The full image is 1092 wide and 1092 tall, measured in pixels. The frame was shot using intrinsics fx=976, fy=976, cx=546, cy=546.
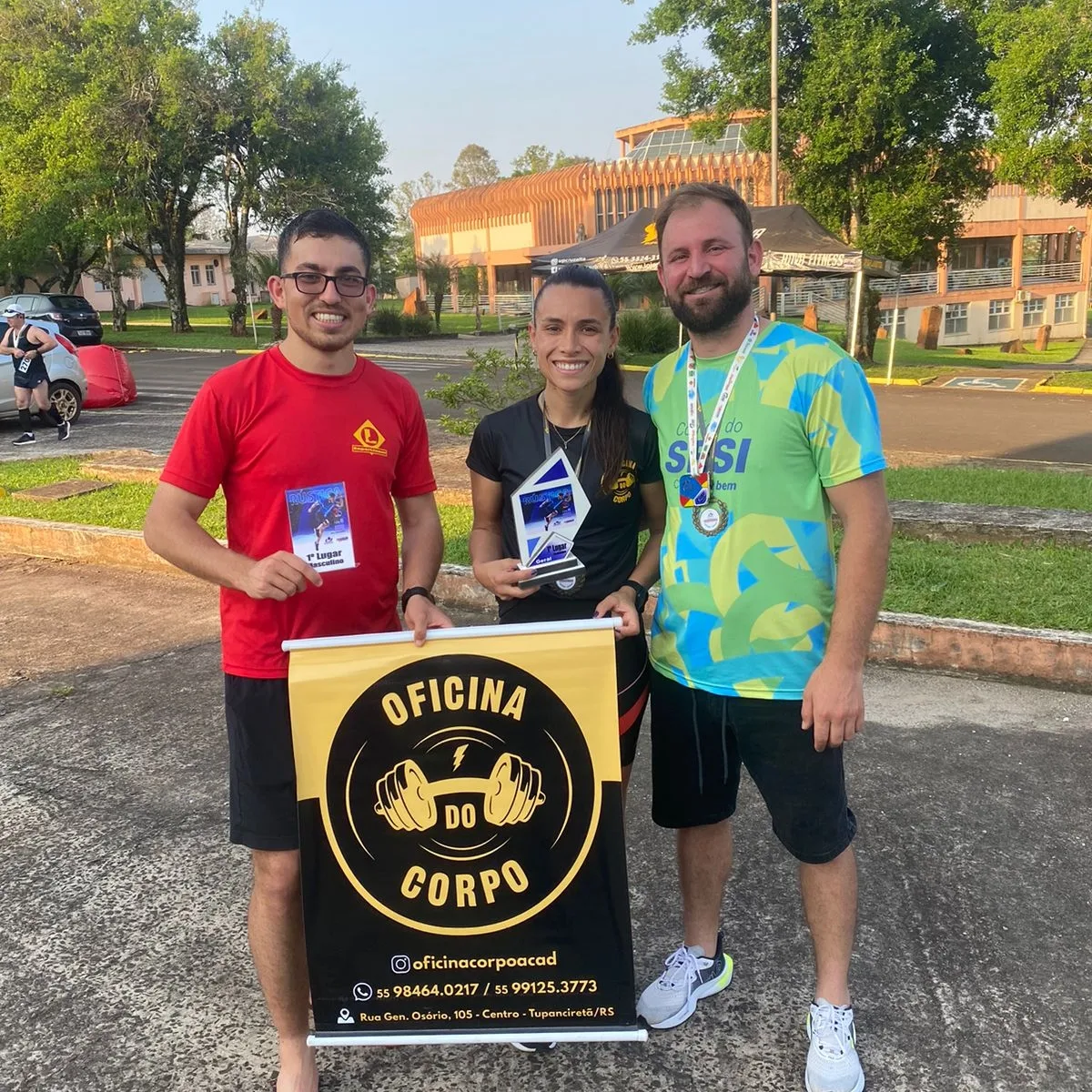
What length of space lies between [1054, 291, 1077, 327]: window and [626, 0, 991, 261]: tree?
2951cm

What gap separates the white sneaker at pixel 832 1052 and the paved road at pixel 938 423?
7628 mm

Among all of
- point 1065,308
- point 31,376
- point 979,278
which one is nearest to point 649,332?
point 31,376

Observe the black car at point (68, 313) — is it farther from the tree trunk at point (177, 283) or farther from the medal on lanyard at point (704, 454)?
the medal on lanyard at point (704, 454)

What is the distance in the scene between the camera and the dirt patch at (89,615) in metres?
5.51

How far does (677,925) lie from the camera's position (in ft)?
9.89

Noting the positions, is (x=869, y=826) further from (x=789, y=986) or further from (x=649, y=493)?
(x=649, y=493)

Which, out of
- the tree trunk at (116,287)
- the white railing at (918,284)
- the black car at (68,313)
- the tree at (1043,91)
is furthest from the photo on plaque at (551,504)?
the white railing at (918,284)

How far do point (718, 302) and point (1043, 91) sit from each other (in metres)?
20.0

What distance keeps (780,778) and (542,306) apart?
131cm

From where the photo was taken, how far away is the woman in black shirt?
2.46 m

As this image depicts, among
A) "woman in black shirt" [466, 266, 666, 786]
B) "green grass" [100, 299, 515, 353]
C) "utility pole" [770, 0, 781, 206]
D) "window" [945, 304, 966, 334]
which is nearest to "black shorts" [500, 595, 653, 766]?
"woman in black shirt" [466, 266, 666, 786]

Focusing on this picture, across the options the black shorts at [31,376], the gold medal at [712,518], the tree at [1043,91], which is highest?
the tree at [1043,91]

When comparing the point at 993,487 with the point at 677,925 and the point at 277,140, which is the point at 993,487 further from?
the point at 277,140

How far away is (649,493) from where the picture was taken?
8.52 feet
